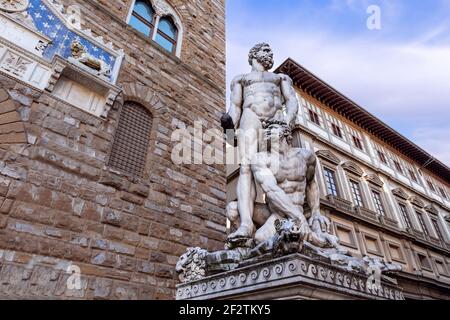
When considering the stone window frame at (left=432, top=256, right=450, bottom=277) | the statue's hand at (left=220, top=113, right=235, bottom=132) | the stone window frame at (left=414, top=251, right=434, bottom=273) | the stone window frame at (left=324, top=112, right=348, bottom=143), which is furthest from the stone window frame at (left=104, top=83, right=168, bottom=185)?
the stone window frame at (left=432, top=256, right=450, bottom=277)

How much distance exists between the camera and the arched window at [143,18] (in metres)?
6.24

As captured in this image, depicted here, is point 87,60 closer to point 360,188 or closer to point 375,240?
point 375,240

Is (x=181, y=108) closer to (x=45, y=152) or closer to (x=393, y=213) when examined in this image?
(x=45, y=152)

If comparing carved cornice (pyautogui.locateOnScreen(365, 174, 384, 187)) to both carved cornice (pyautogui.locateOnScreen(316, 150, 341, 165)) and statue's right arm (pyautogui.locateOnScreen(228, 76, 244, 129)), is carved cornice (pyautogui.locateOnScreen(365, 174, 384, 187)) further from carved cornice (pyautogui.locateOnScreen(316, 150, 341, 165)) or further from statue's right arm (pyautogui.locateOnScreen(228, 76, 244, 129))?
statue's right arm (pyautogui.locateOnScreen(228, 76, 244, 129))

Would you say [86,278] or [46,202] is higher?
[46,202]

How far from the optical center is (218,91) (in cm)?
705

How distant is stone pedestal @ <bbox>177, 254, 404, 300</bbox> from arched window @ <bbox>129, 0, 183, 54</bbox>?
5.98 metres

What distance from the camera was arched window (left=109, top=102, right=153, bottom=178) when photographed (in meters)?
4.51

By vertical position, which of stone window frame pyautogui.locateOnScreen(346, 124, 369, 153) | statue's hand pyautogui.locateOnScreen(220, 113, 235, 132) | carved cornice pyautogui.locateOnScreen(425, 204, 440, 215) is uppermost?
stone window frame pyautogui.locateOnScreen(346, 124, 369, 153)

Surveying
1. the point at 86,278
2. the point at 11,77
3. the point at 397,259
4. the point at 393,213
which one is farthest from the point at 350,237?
the point at 11,77

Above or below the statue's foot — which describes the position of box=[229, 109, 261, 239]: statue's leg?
above

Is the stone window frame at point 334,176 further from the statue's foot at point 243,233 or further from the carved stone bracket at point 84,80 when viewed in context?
the statue's foot at point 243,233

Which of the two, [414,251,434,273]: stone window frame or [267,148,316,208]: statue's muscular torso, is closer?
[267,148,316,208]: statue's muscular torso

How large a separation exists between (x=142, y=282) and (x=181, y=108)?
11.5 feet
